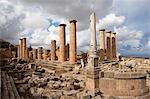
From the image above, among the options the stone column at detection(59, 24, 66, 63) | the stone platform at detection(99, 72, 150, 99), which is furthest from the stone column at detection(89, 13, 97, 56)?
the stone column at detection(59, 24, 66, 63)

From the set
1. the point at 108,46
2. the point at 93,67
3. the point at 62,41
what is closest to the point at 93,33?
Answer: the point at 93,67

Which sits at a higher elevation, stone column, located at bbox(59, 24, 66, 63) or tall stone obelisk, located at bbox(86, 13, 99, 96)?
stone column, located at bbox(59, 24, 66, 63)

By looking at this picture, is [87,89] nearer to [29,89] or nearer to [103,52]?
[29,89]

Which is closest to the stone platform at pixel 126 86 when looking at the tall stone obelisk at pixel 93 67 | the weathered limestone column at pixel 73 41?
the tall stone obelisk at pixel 93 67

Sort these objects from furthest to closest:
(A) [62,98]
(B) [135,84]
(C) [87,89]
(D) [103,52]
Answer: (D) [103,52] → (C) [87,89] → (B) [135,84] → (A) [62,98]

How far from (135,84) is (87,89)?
8.15ft

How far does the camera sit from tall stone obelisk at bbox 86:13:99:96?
12112mm

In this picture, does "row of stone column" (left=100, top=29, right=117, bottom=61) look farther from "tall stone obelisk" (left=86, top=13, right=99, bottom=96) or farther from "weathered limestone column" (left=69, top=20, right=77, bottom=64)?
"tall stone obelisk" (left=86, top=13, right=99, bottom=96)

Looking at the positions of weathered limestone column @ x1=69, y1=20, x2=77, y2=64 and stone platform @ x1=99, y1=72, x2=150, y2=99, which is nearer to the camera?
stone platform @ x1=99, y1=72, x2=150, y2=99

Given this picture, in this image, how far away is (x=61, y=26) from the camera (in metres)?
26.4

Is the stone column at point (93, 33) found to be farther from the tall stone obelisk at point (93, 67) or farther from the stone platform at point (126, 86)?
the stone platform at point (126, 86)

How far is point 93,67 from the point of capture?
12.4 metres

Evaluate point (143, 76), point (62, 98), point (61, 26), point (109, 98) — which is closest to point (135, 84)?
point (143, 76)

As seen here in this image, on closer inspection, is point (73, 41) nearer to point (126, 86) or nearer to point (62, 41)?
point (62, 41)
